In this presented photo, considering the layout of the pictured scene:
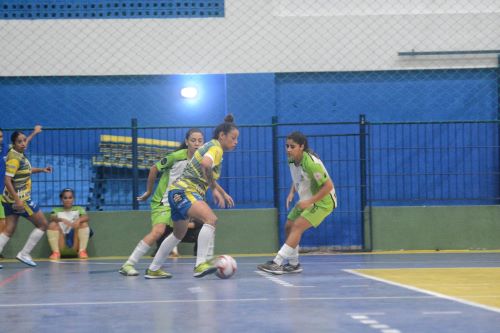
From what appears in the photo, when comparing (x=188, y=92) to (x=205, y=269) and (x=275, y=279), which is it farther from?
(x=205, y=269)

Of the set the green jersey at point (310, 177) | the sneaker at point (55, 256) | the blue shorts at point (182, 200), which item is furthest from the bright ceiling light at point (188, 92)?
the blue shorts at point (182, 200)

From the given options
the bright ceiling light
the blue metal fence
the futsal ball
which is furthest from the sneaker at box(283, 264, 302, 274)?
the bright ceiling light

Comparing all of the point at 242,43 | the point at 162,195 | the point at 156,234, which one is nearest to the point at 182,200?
the point at 156,234

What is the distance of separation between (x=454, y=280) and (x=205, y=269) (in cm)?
266

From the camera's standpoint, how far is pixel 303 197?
11.0m

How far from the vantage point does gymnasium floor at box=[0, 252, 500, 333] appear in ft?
19.8

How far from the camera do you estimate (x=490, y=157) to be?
16.6m

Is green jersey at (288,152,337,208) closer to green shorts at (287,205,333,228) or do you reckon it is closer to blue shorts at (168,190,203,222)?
green shorts at (287,205,333,228)

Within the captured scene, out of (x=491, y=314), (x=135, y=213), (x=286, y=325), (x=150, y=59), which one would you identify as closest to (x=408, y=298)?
(x=491, y=314)

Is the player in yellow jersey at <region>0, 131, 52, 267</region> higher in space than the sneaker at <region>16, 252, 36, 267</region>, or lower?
higher

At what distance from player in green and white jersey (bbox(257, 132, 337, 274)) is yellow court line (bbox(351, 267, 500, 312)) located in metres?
0.87

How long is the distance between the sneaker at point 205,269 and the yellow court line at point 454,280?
71.7 inches

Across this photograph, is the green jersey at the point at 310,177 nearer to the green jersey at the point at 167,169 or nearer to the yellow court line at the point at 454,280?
the yellow court line at the point at 454,280

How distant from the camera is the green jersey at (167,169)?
11668mm
